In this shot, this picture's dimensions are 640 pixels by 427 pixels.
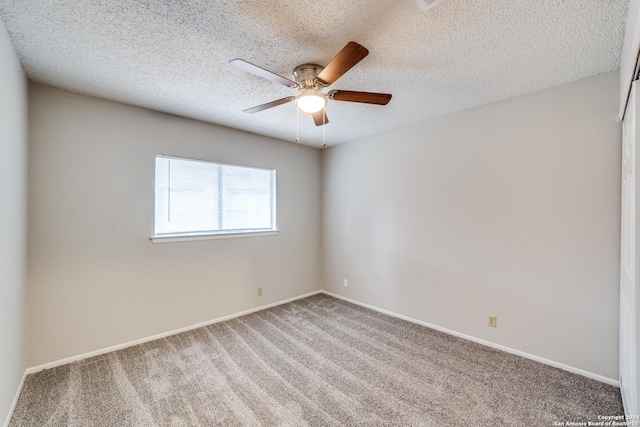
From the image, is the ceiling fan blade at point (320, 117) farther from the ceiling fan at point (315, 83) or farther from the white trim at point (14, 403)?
the white trim at point (14, 403)

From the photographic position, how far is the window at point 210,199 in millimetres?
3027

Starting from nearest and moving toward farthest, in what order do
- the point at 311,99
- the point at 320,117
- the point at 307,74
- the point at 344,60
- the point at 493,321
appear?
1. the point at 344,60
2. the point at 311,99
3. the point at 307,74
4. the point at 320,117
5. the point at 493,321

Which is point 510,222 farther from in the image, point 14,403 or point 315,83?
point 14,403

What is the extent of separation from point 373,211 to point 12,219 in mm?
3433

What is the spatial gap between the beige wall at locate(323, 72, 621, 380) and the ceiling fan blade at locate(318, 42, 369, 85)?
1.86 m

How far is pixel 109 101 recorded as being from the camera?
2.64 metres

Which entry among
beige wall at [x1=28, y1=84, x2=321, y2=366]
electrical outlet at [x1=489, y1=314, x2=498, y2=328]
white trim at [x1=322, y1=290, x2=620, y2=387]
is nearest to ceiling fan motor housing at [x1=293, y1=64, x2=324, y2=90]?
beige wall at [x1=28, y1=84, x2=321, y2=366]

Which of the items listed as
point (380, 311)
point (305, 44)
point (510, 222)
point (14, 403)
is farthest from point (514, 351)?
point (14, 403)

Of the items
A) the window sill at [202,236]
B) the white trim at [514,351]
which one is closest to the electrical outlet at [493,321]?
the white trim at [514,351]

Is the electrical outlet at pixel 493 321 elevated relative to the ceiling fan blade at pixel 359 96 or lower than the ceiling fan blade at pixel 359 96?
lower

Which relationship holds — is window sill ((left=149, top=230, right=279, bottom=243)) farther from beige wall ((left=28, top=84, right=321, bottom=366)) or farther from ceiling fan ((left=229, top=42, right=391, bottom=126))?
ceiling fan ((left=229, top=42, right=391, bottom=126))

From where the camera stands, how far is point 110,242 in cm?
265

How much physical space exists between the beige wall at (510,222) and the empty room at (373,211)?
2 cm

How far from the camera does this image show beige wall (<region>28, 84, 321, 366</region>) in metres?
2.34
